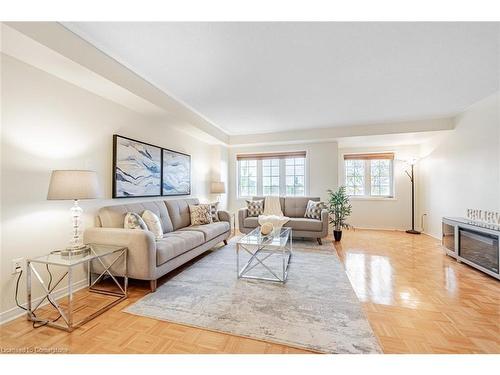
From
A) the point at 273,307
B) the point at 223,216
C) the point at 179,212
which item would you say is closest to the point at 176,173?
the point at 179,212

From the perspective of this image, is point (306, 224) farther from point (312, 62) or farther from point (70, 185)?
point (70, 185)

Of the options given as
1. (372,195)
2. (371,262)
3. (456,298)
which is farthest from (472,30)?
(372,195)

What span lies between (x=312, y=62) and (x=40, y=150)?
9.13 ft

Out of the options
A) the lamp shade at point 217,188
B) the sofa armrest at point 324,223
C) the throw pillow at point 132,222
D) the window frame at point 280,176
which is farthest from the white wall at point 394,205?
the throw pillow at point 132,222

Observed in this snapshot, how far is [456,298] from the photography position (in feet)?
6.82

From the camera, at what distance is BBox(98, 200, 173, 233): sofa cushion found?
2447 millimetres

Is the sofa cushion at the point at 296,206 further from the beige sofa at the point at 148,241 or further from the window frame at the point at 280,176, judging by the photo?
the beige sofa at the point at 148,241

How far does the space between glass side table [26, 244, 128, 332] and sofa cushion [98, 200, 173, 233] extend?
1.09ft

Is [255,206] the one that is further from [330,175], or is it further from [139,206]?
[139,206]

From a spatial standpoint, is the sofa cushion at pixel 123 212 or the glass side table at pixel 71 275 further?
the sofa cushion at pixel 123 212

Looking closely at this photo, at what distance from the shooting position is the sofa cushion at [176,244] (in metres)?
2.27

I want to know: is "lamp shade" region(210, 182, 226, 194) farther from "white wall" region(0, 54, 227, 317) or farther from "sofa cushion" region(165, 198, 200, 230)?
"white wall" region(0, 54, 227, 317)

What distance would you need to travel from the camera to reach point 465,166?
141 inches

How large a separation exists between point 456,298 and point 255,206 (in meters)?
3.30
